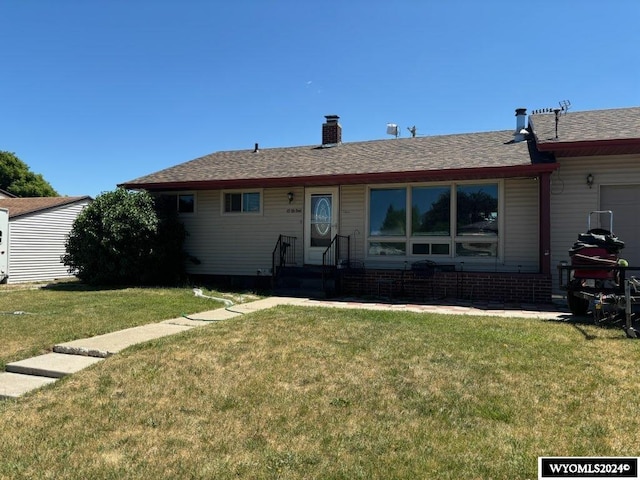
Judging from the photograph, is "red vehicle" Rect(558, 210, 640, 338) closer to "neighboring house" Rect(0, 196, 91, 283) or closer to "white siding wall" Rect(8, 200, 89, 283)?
"white siding wall" Rect(8, 200, 89, 283)

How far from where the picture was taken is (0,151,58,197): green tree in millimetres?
35156

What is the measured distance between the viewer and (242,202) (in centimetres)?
1249

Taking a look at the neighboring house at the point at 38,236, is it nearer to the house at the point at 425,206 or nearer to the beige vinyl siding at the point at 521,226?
the house at the point at 425,206

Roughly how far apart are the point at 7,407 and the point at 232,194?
923 cm

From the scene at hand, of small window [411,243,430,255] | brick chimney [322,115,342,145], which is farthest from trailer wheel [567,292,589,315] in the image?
brick chimney [322,115,342,145]

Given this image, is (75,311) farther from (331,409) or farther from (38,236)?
(38,236)

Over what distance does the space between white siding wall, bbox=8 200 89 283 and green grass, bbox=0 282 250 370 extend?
425cm

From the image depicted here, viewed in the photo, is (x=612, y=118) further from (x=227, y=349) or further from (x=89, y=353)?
(x=89, y=353)

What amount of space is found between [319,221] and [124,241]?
4854 mm

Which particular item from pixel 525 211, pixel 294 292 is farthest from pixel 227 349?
pixel 525 211

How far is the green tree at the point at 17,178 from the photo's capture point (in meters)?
35.2

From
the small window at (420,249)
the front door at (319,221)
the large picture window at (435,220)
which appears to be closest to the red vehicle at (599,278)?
the large picture window at (435,220)

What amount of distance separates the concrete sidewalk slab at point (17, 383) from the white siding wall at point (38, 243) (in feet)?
34.2

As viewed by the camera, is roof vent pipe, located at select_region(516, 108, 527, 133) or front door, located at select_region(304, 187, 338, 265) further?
roof vent pipe, located at select_region(516, 108, 527, 133)
